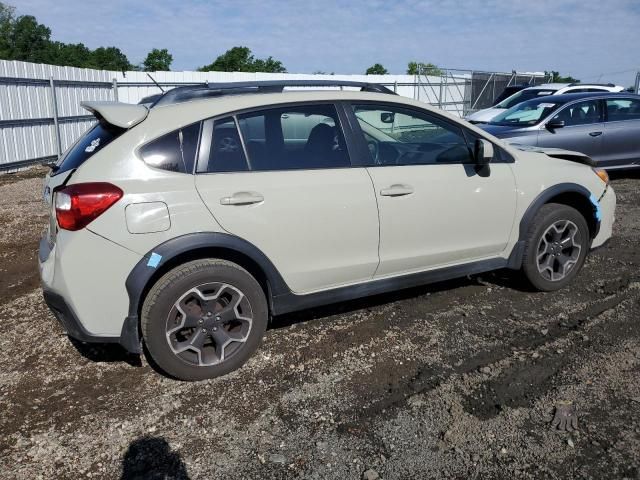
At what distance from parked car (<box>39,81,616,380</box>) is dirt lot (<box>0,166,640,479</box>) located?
0.37 m

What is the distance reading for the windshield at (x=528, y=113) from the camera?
8.95 metres

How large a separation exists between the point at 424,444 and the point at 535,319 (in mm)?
1863

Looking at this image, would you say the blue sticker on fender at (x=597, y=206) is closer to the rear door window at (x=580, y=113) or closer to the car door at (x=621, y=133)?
the rear door window at (x=580, y=113)

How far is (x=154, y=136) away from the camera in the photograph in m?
3.13

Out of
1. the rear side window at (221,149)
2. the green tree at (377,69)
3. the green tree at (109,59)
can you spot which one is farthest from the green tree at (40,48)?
the rear side window at (221,149)

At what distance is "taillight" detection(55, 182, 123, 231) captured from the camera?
2.94 m

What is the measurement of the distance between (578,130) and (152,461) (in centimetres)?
852

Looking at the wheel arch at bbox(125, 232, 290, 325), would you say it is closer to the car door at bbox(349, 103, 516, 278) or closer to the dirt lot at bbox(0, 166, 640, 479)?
the dirt lot at bbox(0, 166, 640, 479)

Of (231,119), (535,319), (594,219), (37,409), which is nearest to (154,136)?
(231,119)

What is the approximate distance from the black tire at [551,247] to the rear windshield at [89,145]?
10.5 ft

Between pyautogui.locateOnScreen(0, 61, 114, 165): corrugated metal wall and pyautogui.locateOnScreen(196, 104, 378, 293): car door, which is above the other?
→ pyautogui.locateOnScreen(0, 61, 114, 165): corrugated metal wall

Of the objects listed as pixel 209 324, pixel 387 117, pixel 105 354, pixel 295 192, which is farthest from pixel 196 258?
pixel 387 117

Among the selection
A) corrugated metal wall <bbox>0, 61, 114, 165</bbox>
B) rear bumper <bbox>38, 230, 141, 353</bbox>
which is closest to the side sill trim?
rear bumper <bbox>38, 230, 141, 353</bbox>

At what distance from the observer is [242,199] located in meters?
3.23
